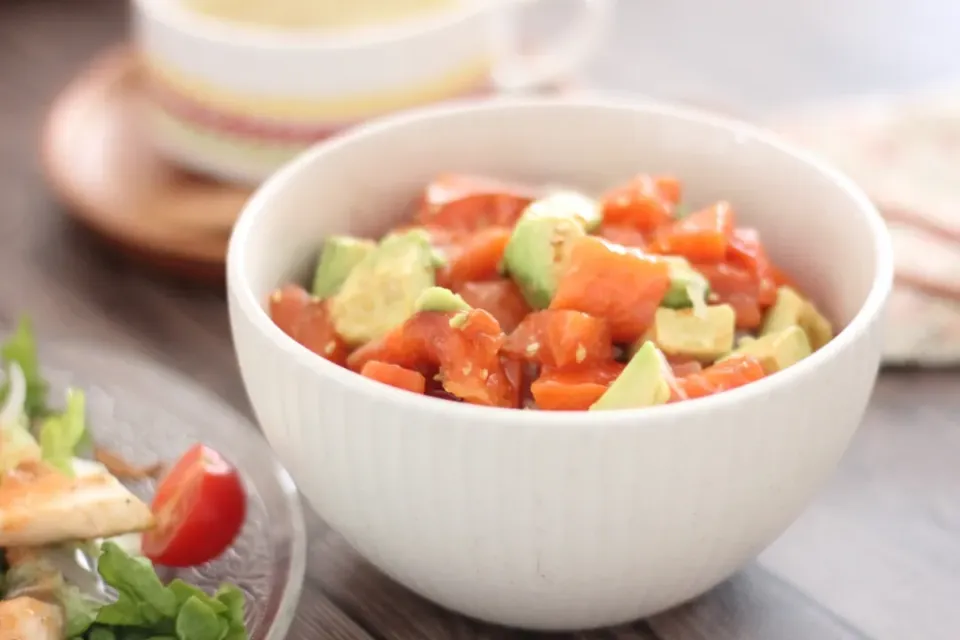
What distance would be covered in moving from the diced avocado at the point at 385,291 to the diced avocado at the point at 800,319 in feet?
0.80

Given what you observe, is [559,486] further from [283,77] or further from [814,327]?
[283,77]

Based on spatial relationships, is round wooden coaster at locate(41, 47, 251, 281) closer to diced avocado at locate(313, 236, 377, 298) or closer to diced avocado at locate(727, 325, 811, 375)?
diced avocado at locate(313, 236, 377, 298)

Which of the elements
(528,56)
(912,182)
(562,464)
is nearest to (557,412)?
(562,464)

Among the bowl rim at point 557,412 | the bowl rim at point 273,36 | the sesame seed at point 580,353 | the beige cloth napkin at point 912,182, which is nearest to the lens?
the bowl rim at point 557,412

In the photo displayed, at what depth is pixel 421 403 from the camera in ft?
2.12

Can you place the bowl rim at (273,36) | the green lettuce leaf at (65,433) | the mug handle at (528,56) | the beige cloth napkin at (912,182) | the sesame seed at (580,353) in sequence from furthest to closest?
the mug handle at (528,56)
the bowl rim at (273,36)
the beige cloth napkin at (912,182)
the green lettuce leaf at (65,433)
the sesame seed at (580,353)

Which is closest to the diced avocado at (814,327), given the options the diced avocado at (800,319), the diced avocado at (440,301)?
the diced avocado at (800,319)

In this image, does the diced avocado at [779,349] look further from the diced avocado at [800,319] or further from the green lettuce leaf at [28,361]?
the green lettuce leaf at [28,361]

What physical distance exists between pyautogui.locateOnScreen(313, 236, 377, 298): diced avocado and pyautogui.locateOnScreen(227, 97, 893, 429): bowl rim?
61 mm

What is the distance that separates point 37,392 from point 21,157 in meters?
0.60

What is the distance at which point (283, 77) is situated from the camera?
3.81 ft

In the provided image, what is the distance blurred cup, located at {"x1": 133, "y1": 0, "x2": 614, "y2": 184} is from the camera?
1.16 metres

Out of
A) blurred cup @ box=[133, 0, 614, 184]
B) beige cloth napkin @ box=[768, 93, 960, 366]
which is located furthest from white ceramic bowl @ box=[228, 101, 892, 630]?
blurred cup @ box=[133, 0, 614, 184]

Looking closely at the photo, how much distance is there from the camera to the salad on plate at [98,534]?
2.32 ft
